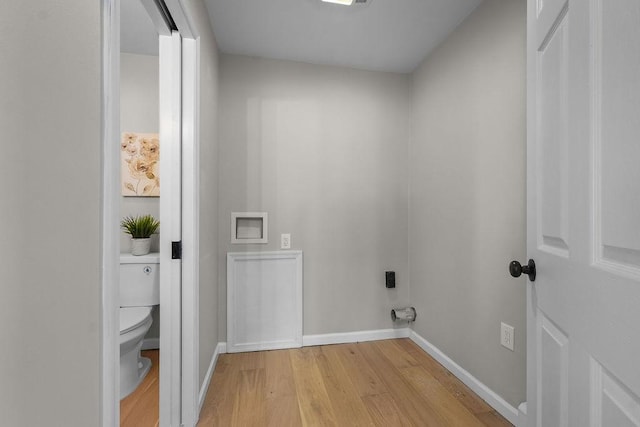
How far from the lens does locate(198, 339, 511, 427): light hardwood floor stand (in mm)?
1517

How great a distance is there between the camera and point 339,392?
1.73 metres

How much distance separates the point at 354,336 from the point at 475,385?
917 mm

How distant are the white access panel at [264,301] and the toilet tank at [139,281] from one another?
493 mm

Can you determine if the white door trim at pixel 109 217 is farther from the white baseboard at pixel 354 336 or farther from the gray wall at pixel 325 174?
the white baseboard at pixel 354 336

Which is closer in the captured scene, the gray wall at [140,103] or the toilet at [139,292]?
the toilet at [139,292]

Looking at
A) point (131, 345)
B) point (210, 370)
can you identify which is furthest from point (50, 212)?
point (210, 370)

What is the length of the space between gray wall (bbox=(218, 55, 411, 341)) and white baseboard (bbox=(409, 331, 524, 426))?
396 mm

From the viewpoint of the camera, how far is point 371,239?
247 cm

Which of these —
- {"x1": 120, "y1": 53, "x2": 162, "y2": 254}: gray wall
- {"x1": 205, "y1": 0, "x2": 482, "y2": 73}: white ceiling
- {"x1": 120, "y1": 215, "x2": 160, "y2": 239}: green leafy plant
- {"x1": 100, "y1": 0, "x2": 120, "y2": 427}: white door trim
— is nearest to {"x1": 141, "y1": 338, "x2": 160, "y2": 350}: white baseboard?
{"x1": 120, "y1": 53, "x2": 162, "y2": 254}: gray wall

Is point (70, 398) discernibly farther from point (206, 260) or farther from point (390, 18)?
point (390, 18)

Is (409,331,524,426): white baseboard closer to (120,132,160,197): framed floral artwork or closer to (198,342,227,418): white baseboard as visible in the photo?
(198,342,227,418): white baseboard

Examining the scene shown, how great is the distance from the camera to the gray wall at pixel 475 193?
151 cm

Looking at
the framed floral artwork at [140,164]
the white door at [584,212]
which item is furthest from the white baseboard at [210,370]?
the white door at [584,212]

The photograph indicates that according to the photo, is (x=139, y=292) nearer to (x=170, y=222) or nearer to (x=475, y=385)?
(x=170, y=222)
